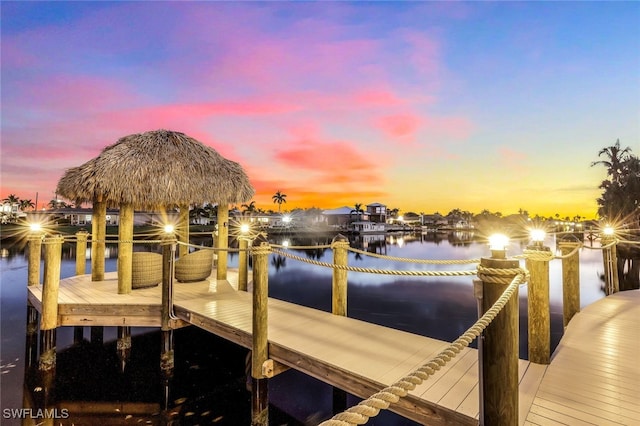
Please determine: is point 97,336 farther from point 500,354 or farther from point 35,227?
point 500,354

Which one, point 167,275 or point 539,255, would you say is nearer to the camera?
point 539,255

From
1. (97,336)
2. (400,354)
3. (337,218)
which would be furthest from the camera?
(337,218)

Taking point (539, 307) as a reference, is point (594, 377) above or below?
below

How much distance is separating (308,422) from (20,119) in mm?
28347

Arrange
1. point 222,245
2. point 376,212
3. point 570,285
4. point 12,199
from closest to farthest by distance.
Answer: point 570,285
point 222,245
point 12,199
point 376,212

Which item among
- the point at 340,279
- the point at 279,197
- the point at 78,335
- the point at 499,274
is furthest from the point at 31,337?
the point at 279,197

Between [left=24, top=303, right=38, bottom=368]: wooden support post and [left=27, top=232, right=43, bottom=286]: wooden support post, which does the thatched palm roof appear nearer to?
[left=27, top=232, right=43, bottom=286]: wooden support post

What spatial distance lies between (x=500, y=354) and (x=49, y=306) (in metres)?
7.44

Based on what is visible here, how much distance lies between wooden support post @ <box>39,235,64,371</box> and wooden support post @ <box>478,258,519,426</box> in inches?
277

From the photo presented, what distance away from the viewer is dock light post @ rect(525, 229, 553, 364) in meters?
3.14

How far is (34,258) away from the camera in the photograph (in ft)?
23.4

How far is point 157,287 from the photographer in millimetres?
7043

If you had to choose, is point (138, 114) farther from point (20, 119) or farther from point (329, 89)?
point (329, 89)

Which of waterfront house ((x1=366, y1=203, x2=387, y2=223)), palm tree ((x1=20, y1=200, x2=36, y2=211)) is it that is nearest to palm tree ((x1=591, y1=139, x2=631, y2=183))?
waterfront house ((x1=366, y1=203, x2=387, y2=223))
